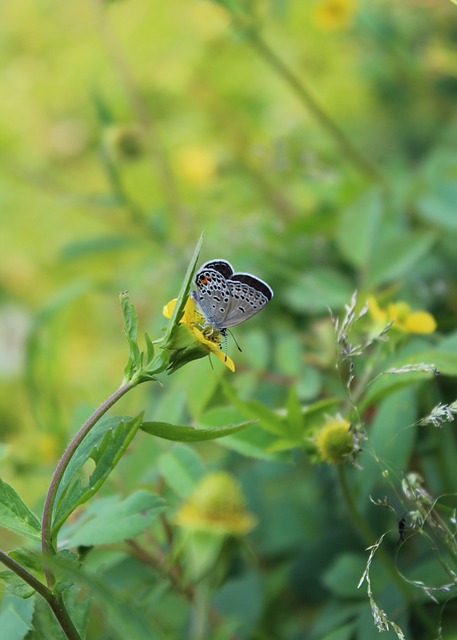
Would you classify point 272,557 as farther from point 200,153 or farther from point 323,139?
point 323,139

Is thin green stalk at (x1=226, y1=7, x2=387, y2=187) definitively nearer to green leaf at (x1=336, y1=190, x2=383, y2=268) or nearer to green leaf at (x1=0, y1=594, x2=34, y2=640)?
green leaf at (x1=336, y1=190, x2=383, y2=268)

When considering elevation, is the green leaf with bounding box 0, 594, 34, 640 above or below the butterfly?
below

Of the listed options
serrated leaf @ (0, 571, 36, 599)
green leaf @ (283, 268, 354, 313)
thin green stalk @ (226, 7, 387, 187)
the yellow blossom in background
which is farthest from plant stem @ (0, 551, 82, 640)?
the yellow blossom in background

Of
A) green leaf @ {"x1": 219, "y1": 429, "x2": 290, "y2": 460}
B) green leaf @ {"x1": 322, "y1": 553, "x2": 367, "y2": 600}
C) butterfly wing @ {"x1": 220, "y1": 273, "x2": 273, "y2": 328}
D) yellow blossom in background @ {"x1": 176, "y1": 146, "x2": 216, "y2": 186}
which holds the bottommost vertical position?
green leaf @ {"x1": 322, "y1": 553, "x2": 367, "y2": 600}

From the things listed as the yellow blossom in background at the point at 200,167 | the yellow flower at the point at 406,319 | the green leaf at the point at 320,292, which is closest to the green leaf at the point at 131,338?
the yellow flower at the point at 406,319

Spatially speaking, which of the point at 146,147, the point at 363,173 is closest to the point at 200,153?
the point at 146,147

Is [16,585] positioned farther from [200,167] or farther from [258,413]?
[200,167]
